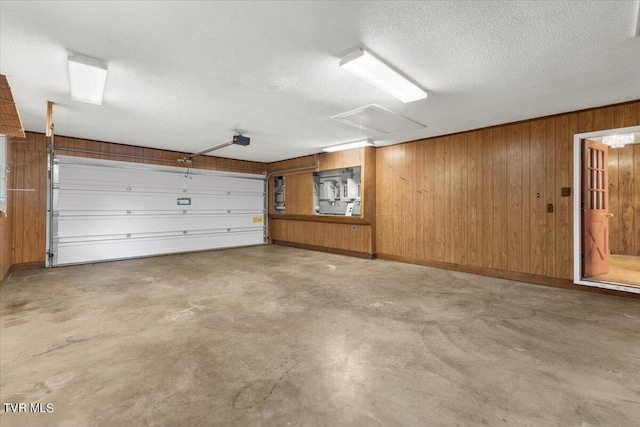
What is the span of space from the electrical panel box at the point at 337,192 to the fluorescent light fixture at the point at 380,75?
10.9ft

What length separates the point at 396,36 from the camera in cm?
220

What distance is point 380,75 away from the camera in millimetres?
2795

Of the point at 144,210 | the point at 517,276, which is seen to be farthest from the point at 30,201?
the point at 517,276

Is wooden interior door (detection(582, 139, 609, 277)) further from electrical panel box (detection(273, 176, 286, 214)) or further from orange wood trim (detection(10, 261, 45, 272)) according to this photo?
orange wood trim (detection(10, 261, 45, 272))

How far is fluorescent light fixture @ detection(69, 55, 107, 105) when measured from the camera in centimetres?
256

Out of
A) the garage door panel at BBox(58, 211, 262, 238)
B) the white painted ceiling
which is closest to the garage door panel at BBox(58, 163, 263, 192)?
the garage door panel at BBox(58, 211, 262, 238)

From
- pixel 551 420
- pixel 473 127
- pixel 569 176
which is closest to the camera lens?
pixel 551 420

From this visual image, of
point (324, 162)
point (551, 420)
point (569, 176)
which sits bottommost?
point (551, 420)

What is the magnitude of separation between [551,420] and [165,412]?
7.12 feet

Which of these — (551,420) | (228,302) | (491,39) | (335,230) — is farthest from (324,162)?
(551,420)

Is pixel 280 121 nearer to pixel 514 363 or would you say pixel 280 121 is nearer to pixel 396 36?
pixel 396 36

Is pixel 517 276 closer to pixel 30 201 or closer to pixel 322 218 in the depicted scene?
pixel 322 218

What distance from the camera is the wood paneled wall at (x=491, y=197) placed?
161 inches

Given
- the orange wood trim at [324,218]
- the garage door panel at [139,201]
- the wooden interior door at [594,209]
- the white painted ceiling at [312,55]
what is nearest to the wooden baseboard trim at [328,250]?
the orange wood trim at [324,218]
